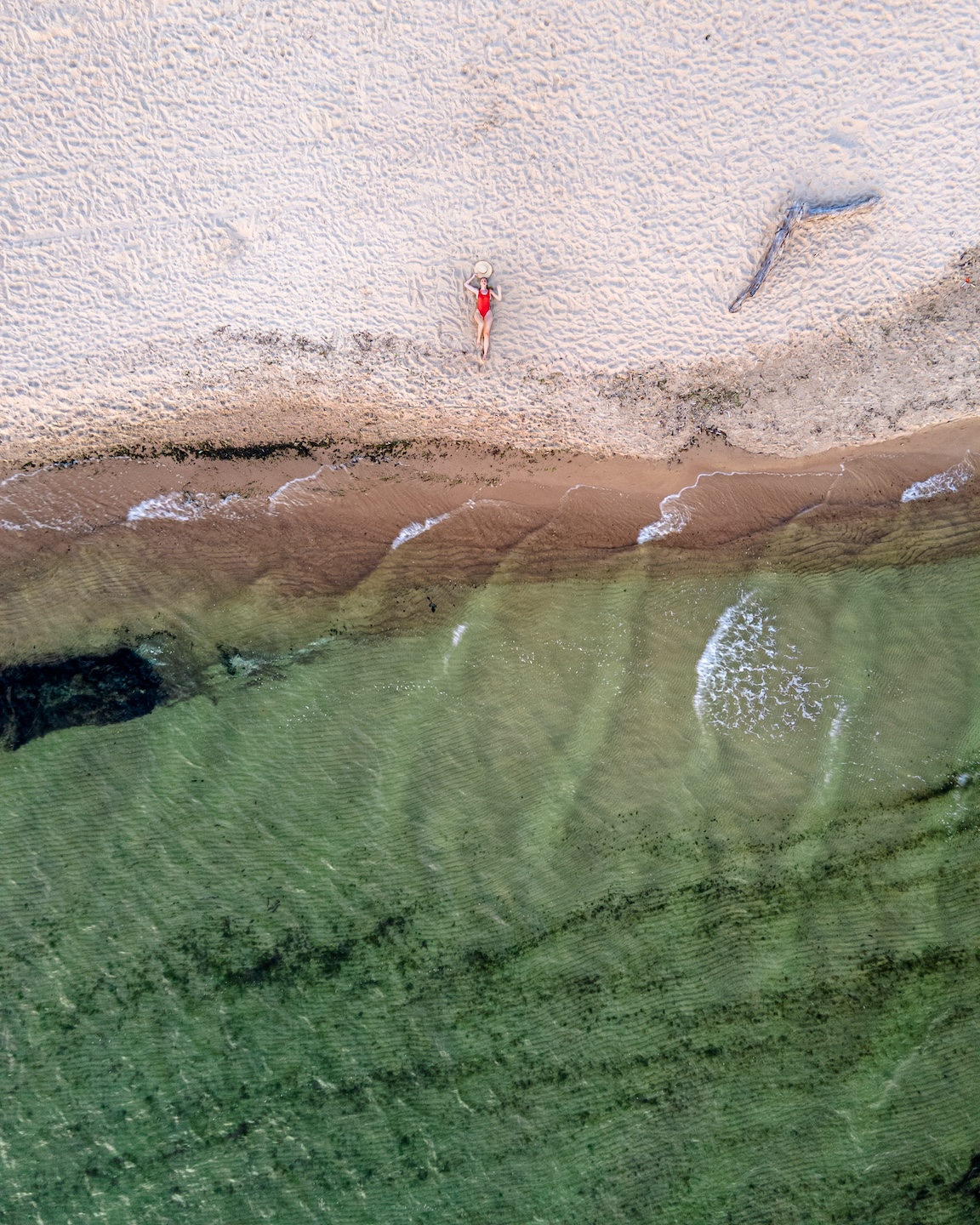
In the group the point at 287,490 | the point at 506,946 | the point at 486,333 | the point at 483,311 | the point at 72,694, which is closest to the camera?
the point at 506,946

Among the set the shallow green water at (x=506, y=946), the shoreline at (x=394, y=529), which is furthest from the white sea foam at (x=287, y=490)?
the shallow green water at (x=506, y=946)

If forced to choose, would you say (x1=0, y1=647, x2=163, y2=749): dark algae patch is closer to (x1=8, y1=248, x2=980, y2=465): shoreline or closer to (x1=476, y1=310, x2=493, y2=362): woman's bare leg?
(x1=8, y1=248, x2=980, y2=465): shoreline

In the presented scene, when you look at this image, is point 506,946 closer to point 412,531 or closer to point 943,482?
point 412,531

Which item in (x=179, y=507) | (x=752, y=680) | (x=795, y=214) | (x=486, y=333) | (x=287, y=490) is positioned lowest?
(x=752, y=680)

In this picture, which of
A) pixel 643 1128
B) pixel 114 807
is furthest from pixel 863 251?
pixel 114 807

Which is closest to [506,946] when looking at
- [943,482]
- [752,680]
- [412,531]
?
[752,680]

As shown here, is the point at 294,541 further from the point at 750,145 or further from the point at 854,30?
the point at 854,30
